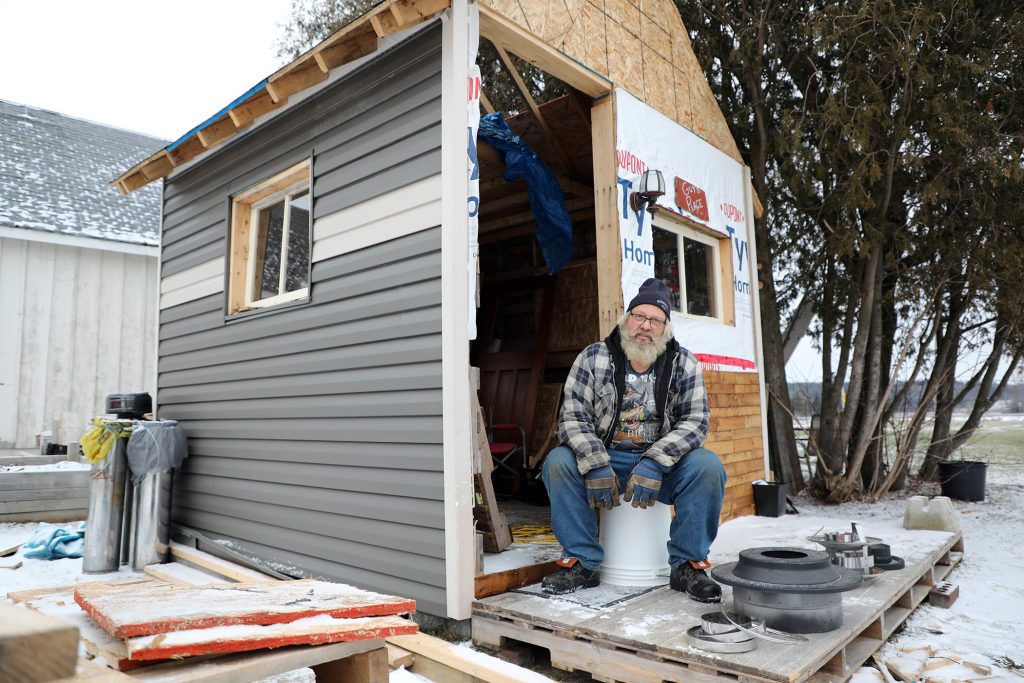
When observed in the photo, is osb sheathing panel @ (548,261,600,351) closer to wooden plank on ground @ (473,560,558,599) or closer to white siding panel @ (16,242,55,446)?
wooden plank on ground @ (473,560,558,599)

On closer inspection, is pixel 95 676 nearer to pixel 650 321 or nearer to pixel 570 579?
pixel 570 579

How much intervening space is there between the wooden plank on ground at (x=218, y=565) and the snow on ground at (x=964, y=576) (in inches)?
15.5

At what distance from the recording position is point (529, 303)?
7.09 meters

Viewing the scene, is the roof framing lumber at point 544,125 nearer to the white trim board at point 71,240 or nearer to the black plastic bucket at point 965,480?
the black plastic bucket at point 965,480

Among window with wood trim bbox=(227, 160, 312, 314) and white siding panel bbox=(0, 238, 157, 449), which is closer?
window with wood trim bbox=(227, 160, 312, 314)

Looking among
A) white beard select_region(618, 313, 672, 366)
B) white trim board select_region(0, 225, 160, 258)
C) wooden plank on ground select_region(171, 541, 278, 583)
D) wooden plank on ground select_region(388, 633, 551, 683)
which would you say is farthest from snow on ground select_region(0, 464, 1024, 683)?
white trim board select_region(0, 225, 160, 258)

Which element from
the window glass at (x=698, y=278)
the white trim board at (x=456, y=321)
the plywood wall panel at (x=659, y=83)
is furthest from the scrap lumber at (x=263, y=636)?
the plywood wall panel at (x=659, y=83)

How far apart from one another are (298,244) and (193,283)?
1.59m

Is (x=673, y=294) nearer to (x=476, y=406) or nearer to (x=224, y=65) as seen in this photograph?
(x=476, y=406)

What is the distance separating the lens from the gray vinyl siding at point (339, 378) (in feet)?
11.9

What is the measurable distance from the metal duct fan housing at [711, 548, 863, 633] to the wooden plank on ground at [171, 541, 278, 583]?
2.91 meters

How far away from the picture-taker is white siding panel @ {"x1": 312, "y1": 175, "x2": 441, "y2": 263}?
12.0 feet

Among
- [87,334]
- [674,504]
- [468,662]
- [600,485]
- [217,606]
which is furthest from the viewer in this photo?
[87,334]

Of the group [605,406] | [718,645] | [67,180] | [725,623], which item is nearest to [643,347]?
[605,406]
